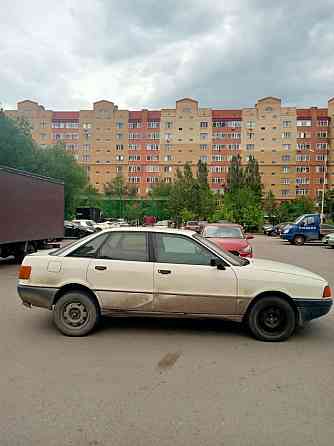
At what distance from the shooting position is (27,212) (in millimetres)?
12867

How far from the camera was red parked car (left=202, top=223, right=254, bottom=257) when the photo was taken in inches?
411

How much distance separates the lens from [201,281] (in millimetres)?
4934

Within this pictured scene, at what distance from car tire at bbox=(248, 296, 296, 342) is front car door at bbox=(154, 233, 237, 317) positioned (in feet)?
1.10

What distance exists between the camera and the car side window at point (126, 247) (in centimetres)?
518

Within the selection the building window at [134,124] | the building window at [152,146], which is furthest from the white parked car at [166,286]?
the building window at [134,124]

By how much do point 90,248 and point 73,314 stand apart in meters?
1.00

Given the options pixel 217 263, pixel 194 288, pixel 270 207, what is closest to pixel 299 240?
pixel 217 263

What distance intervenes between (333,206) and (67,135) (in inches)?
2622

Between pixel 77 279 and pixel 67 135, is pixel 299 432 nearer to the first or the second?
pixel 77 279

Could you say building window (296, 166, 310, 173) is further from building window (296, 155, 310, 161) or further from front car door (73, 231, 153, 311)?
front car door (73, 231, 153, 311)

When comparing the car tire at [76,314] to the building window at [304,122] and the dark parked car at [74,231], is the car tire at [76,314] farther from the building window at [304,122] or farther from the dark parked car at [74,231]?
the building window at [304,122]

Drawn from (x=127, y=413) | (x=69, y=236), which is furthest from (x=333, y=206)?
(x=127, y=413)

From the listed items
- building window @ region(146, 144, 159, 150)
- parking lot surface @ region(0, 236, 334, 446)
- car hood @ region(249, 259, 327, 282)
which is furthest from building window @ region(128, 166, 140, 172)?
car hood @ region(249, 259, 327, 282)

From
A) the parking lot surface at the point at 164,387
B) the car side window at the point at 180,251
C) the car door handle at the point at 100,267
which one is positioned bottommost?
the parking lot surface at the point at 164,387
